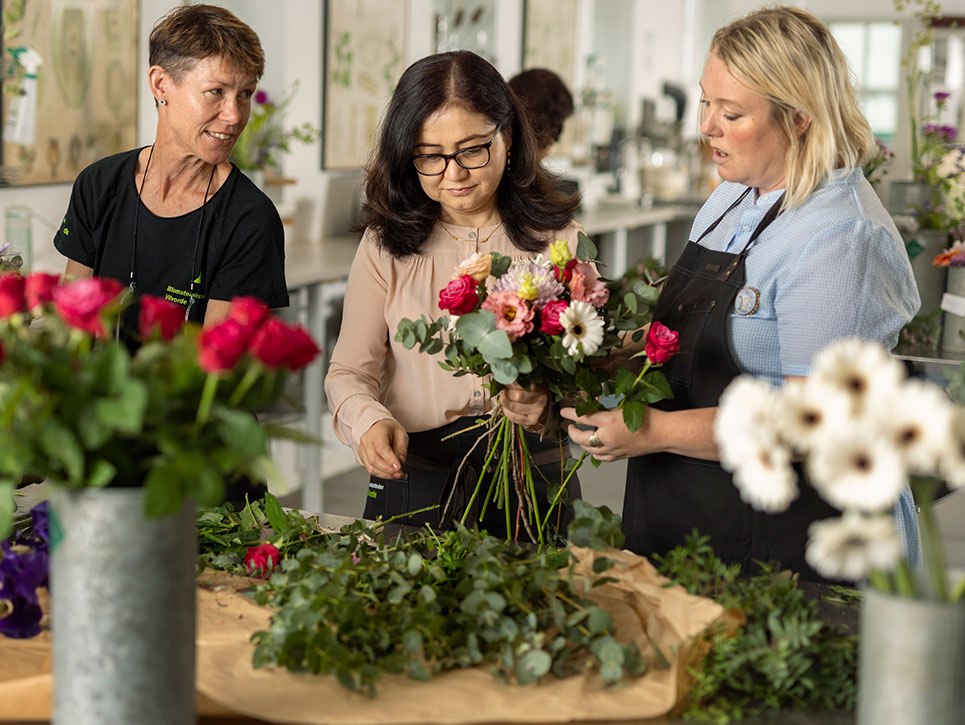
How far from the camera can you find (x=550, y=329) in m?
1.64

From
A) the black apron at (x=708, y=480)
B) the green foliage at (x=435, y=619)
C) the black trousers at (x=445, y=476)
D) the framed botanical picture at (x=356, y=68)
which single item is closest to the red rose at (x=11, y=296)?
the green foliage at (x=435, y=619)

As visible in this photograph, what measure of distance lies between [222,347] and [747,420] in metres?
0.48

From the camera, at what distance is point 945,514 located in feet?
18.5

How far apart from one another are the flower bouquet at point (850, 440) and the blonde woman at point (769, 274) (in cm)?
70

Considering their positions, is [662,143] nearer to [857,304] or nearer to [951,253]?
[951,253]

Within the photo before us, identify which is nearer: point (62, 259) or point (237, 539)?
point (237, 539)

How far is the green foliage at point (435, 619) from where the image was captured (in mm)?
1321

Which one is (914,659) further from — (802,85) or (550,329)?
(802,85)

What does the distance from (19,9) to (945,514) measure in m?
4.75

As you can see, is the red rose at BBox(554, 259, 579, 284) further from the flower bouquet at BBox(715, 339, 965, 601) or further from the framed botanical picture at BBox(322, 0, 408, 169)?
the framed botanical picture at BBox(322, 0, 408, 169)

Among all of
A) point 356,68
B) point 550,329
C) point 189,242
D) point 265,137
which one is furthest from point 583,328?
point 356,68

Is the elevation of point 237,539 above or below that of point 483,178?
below

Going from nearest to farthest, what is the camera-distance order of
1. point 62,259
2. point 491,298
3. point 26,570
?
point 26,570 → point 491,298 → point 62,259

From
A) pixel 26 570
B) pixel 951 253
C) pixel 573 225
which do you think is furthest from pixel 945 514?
pixel 26 570
